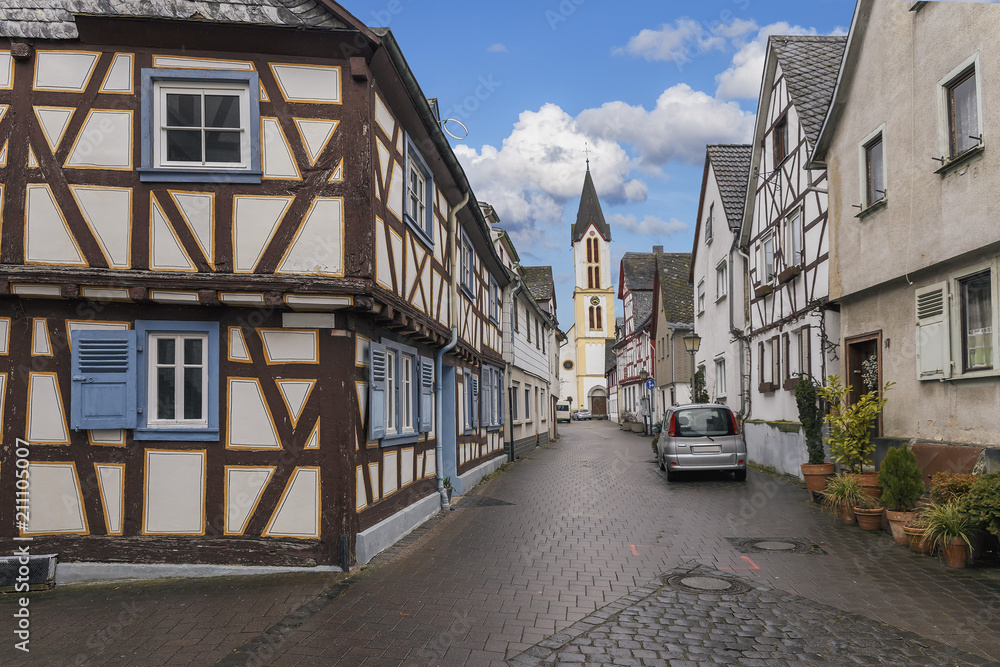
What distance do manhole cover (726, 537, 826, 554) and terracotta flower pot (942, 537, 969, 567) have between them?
129 cm

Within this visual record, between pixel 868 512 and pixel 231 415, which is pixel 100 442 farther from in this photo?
pixel 868 512

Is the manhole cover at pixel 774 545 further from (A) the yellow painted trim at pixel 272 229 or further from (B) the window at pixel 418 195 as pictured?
(A) the yellow painted trim at pixel 272 229

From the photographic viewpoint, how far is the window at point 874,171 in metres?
11.3

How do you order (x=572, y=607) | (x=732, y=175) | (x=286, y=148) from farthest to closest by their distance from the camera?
(x=732, y=175) → (x=286, y=148) → (x=572, y=607)

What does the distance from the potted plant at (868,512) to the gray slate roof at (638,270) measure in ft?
158

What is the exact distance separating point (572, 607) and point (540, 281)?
3242cm

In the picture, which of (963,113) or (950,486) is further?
(963,113)

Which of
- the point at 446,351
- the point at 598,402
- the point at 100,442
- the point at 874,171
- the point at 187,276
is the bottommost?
the point at 598,402

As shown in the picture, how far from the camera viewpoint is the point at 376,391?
866 cm

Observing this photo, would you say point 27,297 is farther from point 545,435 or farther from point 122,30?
point 545,435

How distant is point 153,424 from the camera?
7.77m

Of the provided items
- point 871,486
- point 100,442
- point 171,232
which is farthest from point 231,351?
point 871,486

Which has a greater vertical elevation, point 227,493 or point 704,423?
point 704,423

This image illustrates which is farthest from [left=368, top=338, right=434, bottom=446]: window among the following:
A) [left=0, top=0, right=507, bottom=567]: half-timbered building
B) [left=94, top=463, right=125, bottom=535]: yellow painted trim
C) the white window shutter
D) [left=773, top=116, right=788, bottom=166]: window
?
[left=773, top=116, right=788, bottom=166]: window
